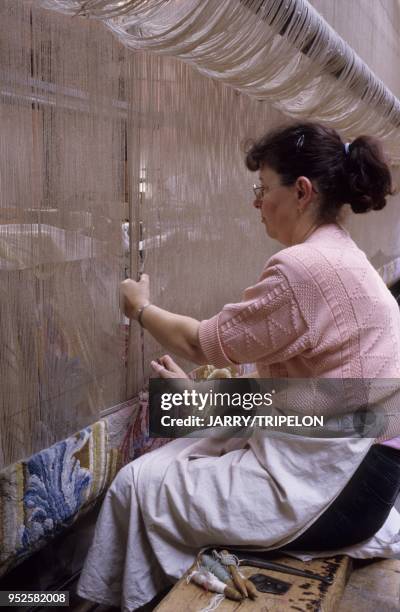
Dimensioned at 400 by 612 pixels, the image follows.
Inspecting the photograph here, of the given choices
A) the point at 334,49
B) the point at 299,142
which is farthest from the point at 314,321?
the point at 334,49

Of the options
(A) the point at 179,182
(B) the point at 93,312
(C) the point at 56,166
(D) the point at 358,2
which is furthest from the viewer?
(D) the point at 358,2

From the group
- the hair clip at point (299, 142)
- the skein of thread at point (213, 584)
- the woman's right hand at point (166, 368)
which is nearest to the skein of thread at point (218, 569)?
the skein of thread at point (213, 584)

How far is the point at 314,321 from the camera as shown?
123 centimetres

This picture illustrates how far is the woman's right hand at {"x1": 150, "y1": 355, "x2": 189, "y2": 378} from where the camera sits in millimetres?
1516

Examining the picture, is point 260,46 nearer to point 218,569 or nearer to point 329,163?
point 329,163

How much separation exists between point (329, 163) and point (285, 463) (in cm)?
62

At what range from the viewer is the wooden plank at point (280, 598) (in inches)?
42.3

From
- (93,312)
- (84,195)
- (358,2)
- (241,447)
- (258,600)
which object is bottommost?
(258,600)

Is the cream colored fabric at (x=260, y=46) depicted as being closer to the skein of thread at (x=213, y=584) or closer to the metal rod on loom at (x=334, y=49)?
the metal rod on loom at (x=334, y=49)

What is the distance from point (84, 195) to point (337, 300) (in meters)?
0.52

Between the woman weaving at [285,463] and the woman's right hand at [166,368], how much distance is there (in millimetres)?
169

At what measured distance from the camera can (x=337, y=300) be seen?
124 cm

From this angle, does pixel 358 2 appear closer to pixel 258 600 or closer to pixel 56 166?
pixel 56 166

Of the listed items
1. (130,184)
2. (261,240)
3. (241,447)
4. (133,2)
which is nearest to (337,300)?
(241,447)
